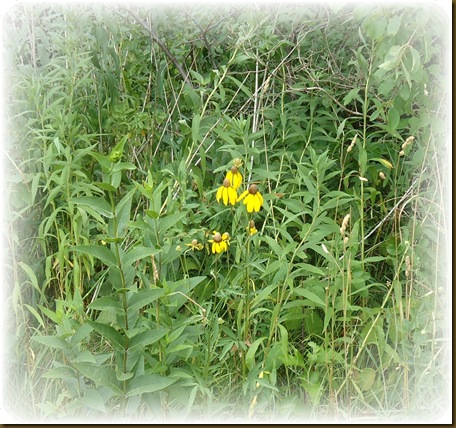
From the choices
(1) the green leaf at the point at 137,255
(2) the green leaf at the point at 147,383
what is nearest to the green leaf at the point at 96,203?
(1) the green leaf at the point at 137,255

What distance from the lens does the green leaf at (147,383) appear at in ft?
5.76

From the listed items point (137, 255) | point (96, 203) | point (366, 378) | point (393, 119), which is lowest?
point (366, 378)

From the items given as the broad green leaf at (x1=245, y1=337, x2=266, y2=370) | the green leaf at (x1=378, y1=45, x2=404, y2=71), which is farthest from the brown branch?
the broad green leaf at (x1=245, y1=337, x2=266, y2=370)

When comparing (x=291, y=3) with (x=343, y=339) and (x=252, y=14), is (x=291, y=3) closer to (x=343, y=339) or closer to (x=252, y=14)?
(x=252, y=14)

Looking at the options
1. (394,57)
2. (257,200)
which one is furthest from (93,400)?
(394,57)

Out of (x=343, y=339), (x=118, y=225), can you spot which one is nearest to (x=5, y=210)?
(x=118, y=225)

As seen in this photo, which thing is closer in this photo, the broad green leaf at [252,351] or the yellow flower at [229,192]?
the broad green leaf at [252,351]

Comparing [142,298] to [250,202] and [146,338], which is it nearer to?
[146,338]

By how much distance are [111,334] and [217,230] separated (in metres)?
0.84

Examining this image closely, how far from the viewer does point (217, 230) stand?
2.50m

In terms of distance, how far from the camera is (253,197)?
2168 millimetres

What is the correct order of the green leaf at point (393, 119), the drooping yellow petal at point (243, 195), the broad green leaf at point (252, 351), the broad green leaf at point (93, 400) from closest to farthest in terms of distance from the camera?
1. the broad green leaf at point (93, 400)
2. the broad green leaf at point (252, 351)
3. the drooping yellow petal at point (243, 195)
4. the green leaf at point (393, 119)

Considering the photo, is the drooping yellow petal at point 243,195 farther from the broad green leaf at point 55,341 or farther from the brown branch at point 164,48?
the brown branch at point 164,48

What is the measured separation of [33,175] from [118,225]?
84cm
